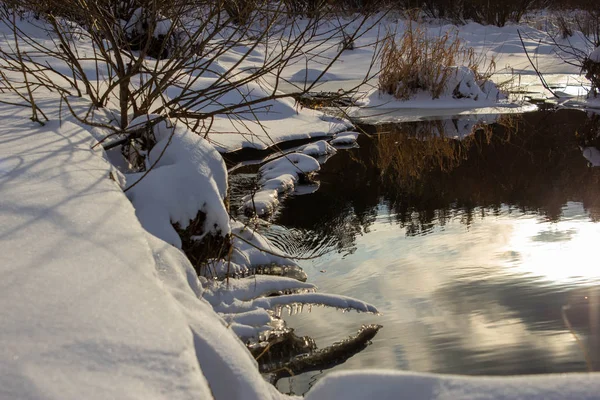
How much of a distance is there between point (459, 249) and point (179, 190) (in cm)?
155

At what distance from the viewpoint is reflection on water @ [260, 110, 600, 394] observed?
8.22 ft

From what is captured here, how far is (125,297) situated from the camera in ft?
4.55

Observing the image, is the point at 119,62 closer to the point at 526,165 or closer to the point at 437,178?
the point at 437,178

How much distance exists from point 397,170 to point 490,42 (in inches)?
365

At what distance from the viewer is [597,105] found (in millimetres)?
7801

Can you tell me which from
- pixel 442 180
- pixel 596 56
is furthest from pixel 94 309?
pixel 596 56

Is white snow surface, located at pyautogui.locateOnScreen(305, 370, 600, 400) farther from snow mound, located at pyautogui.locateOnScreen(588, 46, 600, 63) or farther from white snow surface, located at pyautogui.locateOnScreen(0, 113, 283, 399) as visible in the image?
snow mound, located at pyautogui.locateOnScreen(588, 46, 600, 63)

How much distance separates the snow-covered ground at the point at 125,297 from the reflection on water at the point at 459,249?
0.30 m

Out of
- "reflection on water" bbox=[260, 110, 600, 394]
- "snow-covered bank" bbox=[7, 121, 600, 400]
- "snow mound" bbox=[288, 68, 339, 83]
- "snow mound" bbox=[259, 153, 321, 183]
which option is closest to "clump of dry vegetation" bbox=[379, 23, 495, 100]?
"snow mound" bbox=[288, 68, 339, 83]

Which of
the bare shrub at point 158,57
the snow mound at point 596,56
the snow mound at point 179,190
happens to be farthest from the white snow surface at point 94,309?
the snow mound at point 596,56

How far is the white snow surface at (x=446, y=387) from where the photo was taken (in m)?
1.51

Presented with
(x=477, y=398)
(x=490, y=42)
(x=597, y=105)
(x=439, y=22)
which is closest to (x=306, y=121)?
(x=597, y=105)

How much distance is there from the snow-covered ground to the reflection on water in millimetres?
305

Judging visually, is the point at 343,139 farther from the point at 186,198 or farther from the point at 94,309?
the point at 94,309
